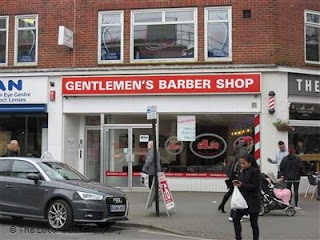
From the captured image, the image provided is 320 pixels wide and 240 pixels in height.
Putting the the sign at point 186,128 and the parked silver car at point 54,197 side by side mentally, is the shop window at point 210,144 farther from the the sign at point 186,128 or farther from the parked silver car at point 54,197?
the parked silver car at point 54,197

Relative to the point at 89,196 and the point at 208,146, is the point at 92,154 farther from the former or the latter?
the point at 89,196

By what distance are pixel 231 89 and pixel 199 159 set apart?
8.67 ft

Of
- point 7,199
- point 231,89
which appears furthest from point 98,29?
point 7,199

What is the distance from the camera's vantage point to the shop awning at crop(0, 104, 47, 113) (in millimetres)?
19281

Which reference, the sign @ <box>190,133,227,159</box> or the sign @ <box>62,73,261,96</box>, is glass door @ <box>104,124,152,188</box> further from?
the sign @ <box>190,133,227,159</box>

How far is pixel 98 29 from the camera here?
1925 centimetres

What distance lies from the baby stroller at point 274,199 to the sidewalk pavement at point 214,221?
19 centimetres

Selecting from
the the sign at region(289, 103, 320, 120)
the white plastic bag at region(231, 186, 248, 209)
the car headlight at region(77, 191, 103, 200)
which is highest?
the the sign at region(289, 103, 320, 120)

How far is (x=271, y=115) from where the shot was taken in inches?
699

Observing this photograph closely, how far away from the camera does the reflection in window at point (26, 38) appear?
19.8 meters

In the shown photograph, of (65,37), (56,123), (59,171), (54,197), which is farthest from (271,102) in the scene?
(54,197)

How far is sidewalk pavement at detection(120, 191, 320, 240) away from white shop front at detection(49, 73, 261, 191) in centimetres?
279

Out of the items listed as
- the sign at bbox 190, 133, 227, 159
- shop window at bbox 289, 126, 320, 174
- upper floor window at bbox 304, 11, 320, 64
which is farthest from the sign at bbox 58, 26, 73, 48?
shop window at bbox 289, 126, 320, 174

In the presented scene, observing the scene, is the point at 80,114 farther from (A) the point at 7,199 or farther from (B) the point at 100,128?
(A) the point at 7,199
